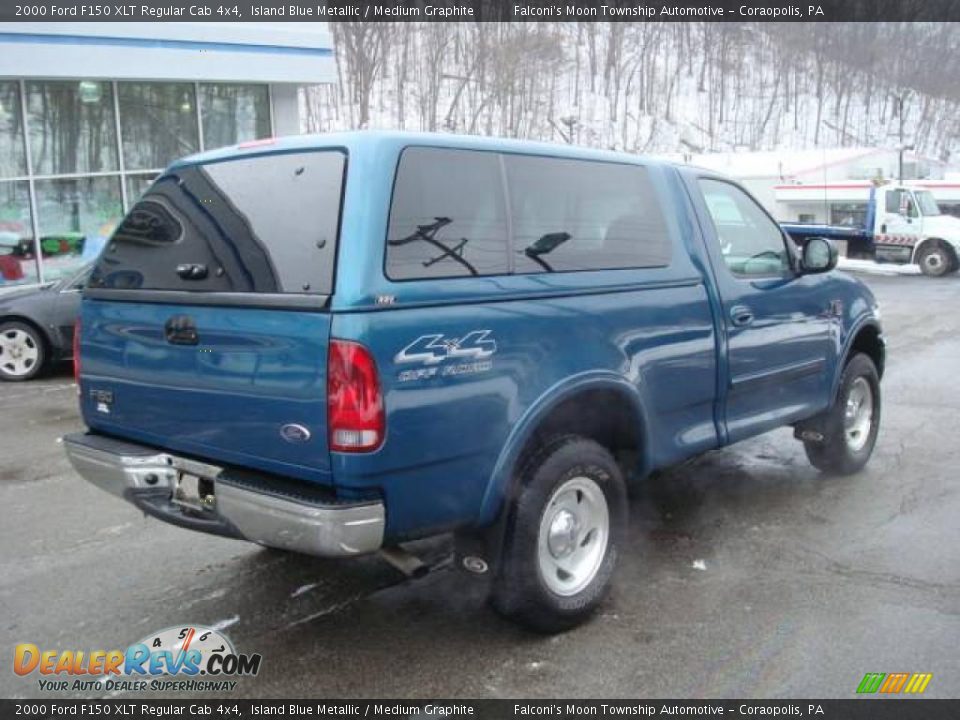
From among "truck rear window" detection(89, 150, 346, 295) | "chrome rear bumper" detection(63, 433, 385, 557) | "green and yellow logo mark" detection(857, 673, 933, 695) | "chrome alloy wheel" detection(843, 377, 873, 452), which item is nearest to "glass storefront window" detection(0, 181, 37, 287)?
"truck rear window" detection(89, 150, 346, 295)

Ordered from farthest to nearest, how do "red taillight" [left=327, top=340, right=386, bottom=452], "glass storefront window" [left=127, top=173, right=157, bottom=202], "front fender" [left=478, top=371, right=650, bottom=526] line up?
"glass storefront window" [left=127, top=173, right=157, bottom=202]
"front fender" [left=478, top=371, right=650, bottom=526]
"red taillight" [left=327, top=340, right=386, bottom=452]

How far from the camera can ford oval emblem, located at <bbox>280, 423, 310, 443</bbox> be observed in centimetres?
315

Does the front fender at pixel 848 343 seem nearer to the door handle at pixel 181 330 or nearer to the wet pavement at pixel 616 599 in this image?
the wet pavement at pixel 616 599

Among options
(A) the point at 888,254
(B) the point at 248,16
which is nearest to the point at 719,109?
(A) the point at 888,254

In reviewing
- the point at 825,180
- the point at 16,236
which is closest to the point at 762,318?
the point at 16,236

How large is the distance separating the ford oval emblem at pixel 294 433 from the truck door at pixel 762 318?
239cm

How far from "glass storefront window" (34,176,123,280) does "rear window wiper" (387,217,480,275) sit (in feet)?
A: 38.1

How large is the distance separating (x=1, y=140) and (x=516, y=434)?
41.7 feet

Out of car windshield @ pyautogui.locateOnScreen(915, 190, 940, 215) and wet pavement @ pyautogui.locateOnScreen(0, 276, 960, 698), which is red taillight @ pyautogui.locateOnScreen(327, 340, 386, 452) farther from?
car windshield @ pyautogui.locateOnScreen(915, 190, 940, 215)

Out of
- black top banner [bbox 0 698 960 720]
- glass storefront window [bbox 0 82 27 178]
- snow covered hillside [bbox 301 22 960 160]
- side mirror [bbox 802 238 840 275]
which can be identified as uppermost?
snow covered hillside [bbox 301 22 960 160]

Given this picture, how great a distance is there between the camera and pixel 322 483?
316 cm

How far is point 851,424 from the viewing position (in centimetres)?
609

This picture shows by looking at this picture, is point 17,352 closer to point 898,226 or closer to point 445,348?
point 445,348

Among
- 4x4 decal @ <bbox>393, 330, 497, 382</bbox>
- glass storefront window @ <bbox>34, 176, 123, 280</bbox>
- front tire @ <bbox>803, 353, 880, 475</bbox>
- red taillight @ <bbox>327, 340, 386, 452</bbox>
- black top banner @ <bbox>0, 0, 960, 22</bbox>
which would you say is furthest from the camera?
glass storefront window @ <bbox>34, 176, 123, 280</bbox>
